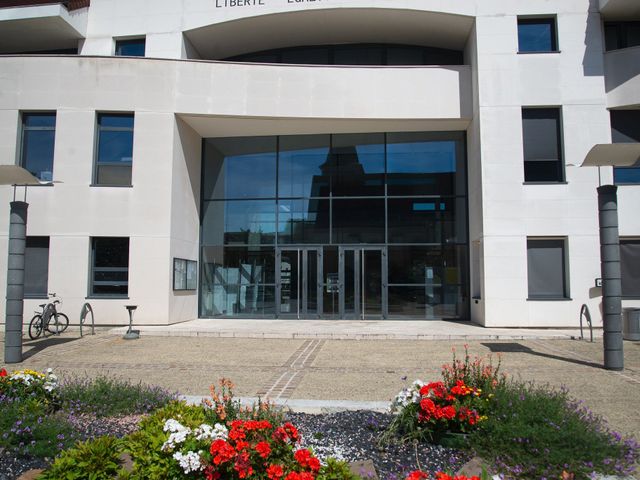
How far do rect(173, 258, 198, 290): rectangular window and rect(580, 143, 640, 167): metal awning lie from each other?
1149cm

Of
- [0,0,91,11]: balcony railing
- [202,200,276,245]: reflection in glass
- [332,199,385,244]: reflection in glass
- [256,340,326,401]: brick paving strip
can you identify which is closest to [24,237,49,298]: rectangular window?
[202,200,276,245]: reflection in glass

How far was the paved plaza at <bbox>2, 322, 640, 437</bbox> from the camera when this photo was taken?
6.98m

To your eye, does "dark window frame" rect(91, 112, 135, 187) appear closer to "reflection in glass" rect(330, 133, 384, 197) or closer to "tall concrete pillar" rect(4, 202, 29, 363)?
"tall concrete pillar" rect(4, 202, 29, 363)

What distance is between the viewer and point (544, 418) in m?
4.38

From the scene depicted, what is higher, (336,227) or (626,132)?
(626,132)

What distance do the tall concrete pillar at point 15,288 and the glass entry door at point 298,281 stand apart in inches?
358

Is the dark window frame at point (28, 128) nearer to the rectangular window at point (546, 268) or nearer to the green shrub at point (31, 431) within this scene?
the green shrub at point (31, 431)

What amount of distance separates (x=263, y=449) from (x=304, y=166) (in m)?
15.2

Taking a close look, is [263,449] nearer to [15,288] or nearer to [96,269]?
[15,288]

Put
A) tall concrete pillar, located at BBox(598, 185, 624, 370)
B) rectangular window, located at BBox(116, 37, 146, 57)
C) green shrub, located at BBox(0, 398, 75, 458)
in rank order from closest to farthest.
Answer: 1. green shrub, located at BBox(0, 398, 75, 458)
2. tall concrete pillar, located at BBox(598, 185, 624, 370)
3. rectangular window, located at BBox(116, 37, 146, 57)

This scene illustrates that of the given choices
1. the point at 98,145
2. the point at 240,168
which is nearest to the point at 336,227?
the point at 240,168

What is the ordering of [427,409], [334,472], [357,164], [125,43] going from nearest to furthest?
Result: [334,472]
[427,409]
[357,164]
[125,43]

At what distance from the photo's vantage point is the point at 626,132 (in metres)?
14.9

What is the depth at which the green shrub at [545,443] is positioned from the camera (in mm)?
3824
